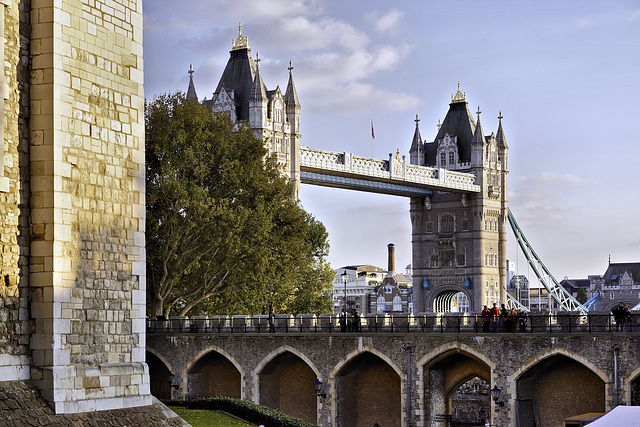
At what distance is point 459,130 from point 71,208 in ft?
220

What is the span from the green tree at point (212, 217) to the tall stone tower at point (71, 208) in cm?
2154

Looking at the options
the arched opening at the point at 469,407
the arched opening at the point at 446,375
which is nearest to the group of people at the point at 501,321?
the arched opening at the point at 446,375

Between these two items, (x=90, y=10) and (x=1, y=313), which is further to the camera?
(x=90, y=10)

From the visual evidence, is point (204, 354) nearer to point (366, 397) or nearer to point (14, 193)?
point (366, 397)

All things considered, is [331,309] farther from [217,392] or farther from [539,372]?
[539,372]

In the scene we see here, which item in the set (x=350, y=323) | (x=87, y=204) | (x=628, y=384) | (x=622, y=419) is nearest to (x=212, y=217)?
(x=350, y=323)

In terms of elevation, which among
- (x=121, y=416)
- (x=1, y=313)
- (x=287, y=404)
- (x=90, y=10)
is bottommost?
(x=287, y=404)

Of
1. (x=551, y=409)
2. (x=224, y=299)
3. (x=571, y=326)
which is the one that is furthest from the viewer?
(x=224, y=299)

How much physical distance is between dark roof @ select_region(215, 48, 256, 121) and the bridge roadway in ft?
64.8

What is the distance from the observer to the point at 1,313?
973cm

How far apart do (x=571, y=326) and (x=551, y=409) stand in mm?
3281

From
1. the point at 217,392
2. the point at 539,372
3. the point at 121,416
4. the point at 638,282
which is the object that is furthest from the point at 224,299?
the point at 638,282

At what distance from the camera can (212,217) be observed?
110 feet

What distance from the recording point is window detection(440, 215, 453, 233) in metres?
→ 73.4
